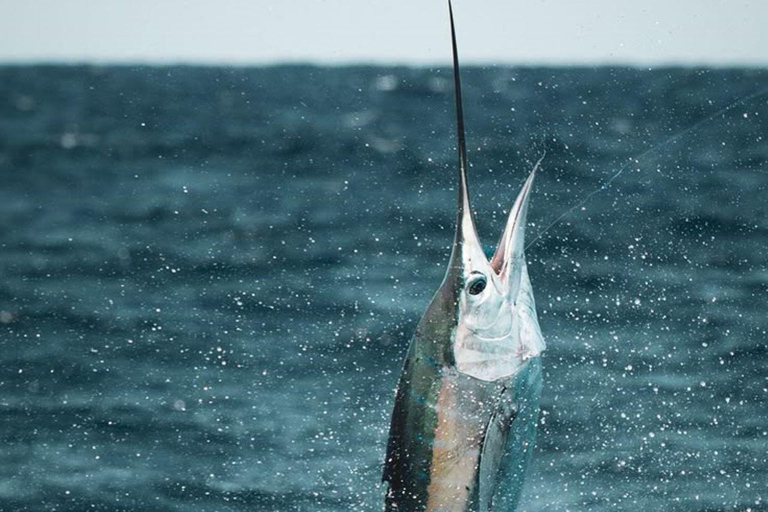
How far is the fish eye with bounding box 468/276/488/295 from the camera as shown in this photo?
2.70 m

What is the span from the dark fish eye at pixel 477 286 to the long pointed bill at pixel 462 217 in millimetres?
45

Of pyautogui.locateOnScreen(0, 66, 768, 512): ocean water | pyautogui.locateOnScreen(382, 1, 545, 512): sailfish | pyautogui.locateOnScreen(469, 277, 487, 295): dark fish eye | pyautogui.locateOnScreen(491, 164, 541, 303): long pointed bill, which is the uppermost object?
pyautogui.locateOnScreen(0, 66, 768, 512): ocean water

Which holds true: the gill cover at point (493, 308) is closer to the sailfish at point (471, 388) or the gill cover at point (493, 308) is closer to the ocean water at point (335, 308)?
the sailfish at point (471, 388)

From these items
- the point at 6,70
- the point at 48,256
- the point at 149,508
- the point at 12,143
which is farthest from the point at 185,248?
the point at 6,70

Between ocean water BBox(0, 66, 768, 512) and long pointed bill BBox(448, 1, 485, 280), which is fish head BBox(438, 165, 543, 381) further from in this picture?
ocean water BBox(0, 66, 768, 512)

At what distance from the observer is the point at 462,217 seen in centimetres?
261

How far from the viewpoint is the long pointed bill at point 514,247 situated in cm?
267

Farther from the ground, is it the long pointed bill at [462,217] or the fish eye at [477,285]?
the long pointed bill at [462,217]

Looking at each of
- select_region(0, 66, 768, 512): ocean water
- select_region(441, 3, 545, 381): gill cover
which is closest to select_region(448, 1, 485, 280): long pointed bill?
select_region(441, 3, 545, 381): gill cover

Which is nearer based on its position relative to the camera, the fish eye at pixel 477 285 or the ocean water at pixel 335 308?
the fish eye at pixel 477 285

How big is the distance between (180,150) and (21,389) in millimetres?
17130

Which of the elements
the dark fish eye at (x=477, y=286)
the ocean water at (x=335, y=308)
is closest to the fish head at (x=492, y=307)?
the dark fish eye at (x=477, y=286)

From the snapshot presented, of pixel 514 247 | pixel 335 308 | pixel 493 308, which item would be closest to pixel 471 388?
pixel 493 308

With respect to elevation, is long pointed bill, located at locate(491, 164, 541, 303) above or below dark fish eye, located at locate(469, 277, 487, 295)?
above
